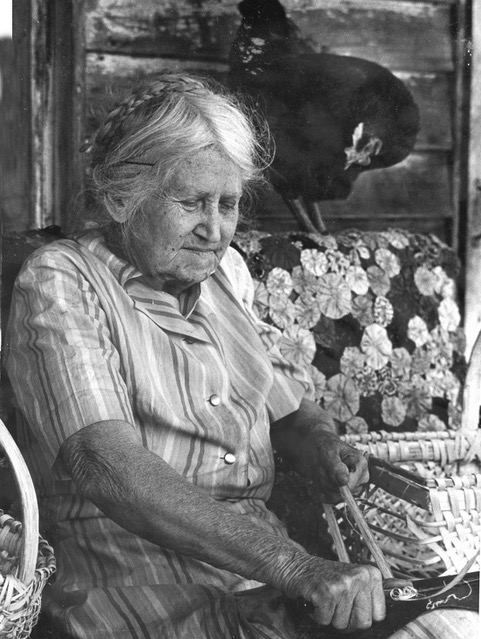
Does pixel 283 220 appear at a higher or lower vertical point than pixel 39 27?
lower

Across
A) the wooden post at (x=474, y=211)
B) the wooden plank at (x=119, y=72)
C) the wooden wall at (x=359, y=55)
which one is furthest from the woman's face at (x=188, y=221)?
the wooden post at (x=474, y=211)

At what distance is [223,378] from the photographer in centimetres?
184

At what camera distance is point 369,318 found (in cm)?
236

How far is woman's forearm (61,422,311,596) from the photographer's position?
1524 millimetres

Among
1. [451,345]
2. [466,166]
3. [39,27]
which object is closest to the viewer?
[39,27]

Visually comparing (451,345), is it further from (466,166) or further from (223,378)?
(223,378)

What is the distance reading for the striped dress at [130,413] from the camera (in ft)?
5.22

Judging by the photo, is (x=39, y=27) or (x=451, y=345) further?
(x=451, y=345)

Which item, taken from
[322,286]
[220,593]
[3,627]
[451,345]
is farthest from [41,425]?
[451,345]

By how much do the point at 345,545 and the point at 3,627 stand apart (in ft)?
2.92

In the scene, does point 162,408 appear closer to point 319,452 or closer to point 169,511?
point 169,511

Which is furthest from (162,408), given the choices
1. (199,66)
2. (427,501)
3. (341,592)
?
(199,66)

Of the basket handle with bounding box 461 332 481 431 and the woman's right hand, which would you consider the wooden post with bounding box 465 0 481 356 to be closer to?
the basket handle with bounding box 461 332 481 431

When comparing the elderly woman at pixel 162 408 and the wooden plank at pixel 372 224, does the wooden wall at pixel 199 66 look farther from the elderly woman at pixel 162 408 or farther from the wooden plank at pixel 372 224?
the elderly woman at pixel 162 408
